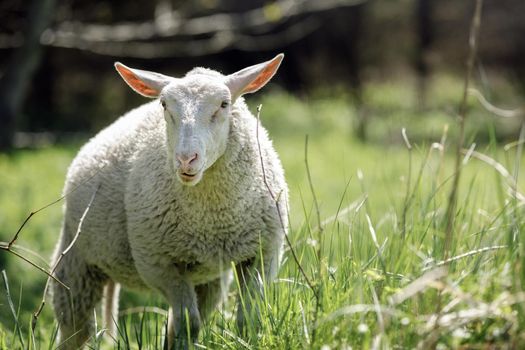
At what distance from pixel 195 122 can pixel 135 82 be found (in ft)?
2.30

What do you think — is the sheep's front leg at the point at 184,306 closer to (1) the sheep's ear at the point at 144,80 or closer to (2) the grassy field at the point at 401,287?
(2) the grassy field at the point at 401,287

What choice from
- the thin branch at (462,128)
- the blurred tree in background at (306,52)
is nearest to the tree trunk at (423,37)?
the blurred tree in background at (306,52)

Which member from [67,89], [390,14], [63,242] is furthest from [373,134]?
[63,242]

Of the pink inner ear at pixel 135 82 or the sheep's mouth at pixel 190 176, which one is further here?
the pink inner ear at pixel 135 82

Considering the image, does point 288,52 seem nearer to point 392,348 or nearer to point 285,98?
point 285,98

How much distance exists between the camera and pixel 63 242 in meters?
5.33

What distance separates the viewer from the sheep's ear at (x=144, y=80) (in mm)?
4574

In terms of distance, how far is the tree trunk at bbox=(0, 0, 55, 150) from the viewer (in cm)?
1095

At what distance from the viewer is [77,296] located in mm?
5168

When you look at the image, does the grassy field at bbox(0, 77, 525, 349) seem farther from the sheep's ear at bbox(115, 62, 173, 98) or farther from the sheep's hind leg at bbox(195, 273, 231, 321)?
the sheep's ear at bbox(115, 62, 173, 98)

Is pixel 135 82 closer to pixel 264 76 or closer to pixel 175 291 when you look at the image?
pixel 264 76

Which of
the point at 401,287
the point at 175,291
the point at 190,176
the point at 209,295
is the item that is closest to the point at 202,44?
the point at 209,295

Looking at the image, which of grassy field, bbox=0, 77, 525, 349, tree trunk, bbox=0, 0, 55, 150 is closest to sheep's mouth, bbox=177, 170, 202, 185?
grassy field, bbox=0, 77, 525, 349

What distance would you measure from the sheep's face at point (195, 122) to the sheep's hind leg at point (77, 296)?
1.17 m
